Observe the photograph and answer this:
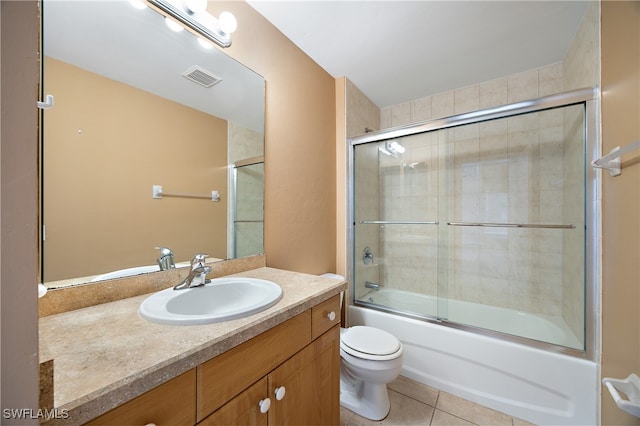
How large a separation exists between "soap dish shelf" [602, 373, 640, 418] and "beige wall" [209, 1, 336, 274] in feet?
4.85

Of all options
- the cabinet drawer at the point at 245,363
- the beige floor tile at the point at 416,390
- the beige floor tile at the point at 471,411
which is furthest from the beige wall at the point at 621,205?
the cabinet drawer at the point at 245,363

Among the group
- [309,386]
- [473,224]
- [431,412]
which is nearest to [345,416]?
[431,412]

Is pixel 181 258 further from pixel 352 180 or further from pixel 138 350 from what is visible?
pixel 352 180

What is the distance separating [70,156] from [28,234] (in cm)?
87

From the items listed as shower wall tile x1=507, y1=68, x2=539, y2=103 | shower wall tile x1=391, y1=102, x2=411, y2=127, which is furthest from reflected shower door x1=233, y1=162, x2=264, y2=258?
shower wall tile x1=507, y1=68, x2=539, y2=103

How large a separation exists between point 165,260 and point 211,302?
0.90 feet

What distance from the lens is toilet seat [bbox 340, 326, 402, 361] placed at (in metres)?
1.36

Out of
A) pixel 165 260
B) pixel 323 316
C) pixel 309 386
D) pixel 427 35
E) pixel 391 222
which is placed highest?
pixel 427 35

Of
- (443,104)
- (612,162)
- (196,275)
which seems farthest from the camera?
(443,104)

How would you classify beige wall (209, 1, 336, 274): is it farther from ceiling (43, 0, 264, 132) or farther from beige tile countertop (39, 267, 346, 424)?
beige tile countertop (39, 267, 346, 424)

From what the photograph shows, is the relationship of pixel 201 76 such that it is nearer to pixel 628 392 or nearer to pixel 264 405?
pixel 264 405

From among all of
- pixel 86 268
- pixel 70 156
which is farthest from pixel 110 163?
pixel 86 268

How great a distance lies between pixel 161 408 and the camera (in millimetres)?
537

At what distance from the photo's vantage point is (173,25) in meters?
1.12
